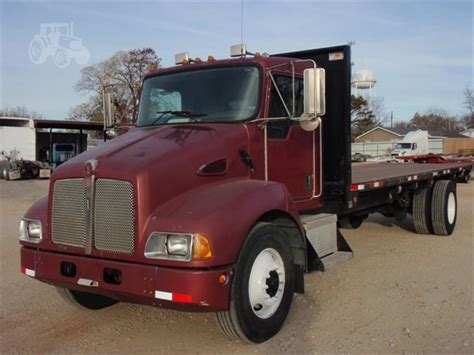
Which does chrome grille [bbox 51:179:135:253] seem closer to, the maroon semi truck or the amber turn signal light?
the maroon semi truck

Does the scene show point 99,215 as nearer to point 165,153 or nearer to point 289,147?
point 165,153

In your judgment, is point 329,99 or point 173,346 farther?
point 329,99

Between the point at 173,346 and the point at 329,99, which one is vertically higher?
the point at 329,99

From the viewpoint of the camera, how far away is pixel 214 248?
357 centimetres

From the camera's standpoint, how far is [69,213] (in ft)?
13.1

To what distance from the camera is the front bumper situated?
3.52m

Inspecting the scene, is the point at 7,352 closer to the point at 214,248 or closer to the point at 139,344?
the point at 139,344

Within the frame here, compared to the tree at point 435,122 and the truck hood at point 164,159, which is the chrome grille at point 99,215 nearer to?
the truck hood at point 164,159

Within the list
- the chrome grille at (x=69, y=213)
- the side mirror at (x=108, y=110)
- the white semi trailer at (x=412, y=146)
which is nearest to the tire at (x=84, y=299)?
the chrome grille at (x=69, y=213)

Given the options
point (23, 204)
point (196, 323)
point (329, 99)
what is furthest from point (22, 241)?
point (23, 204)

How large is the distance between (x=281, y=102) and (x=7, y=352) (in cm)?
335

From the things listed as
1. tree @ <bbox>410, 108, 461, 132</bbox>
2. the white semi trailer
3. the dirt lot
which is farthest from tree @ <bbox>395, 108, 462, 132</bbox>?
the dirt lot

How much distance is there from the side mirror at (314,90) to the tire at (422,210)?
5.22 metres

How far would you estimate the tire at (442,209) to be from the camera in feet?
28.5
